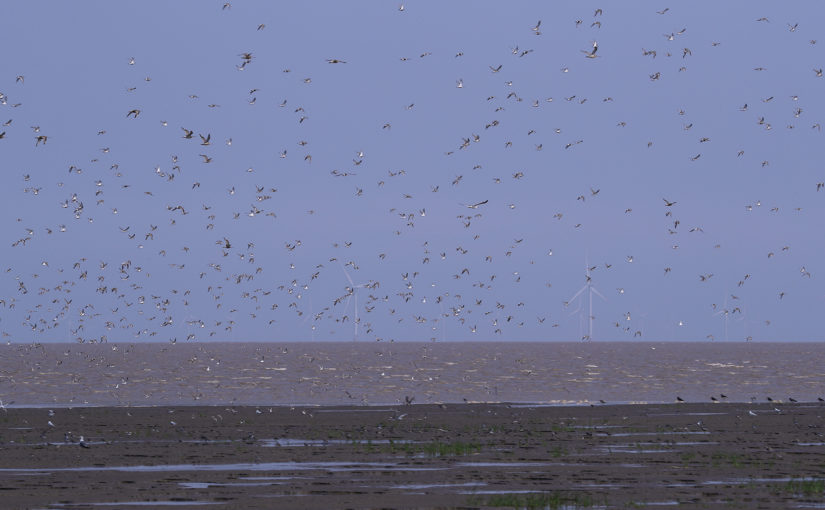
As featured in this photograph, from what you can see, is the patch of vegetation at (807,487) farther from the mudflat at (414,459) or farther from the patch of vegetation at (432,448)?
the patch of vegetation at (432,448)

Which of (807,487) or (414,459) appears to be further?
(414,459)

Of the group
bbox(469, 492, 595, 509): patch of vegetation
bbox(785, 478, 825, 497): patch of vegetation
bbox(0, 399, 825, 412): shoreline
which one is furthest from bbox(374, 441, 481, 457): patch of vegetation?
bbox(0, 399, 825, 412): shoreline

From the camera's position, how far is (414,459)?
3675 cm

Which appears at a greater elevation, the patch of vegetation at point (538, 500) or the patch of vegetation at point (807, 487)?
the patch of vegetation at point (807, 487)

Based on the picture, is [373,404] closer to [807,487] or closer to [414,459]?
[414,459]

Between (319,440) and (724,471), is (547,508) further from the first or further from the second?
(319,440)

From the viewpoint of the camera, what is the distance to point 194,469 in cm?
3428

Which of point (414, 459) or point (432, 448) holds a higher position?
point (432, 448)

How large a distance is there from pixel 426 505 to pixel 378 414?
3077 cm

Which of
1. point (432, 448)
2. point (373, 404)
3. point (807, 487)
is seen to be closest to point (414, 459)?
point (432, 448)

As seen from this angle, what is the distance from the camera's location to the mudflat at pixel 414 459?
93.4ft

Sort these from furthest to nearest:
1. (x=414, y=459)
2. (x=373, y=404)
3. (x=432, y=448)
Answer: (x=373, y=404) < (x=432, y=448) < (x=414, y=459)

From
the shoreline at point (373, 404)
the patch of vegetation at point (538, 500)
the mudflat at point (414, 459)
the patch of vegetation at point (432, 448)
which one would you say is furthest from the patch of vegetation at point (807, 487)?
the shoreline at point (373, 404)

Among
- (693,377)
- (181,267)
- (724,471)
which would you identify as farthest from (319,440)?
(693,377)
